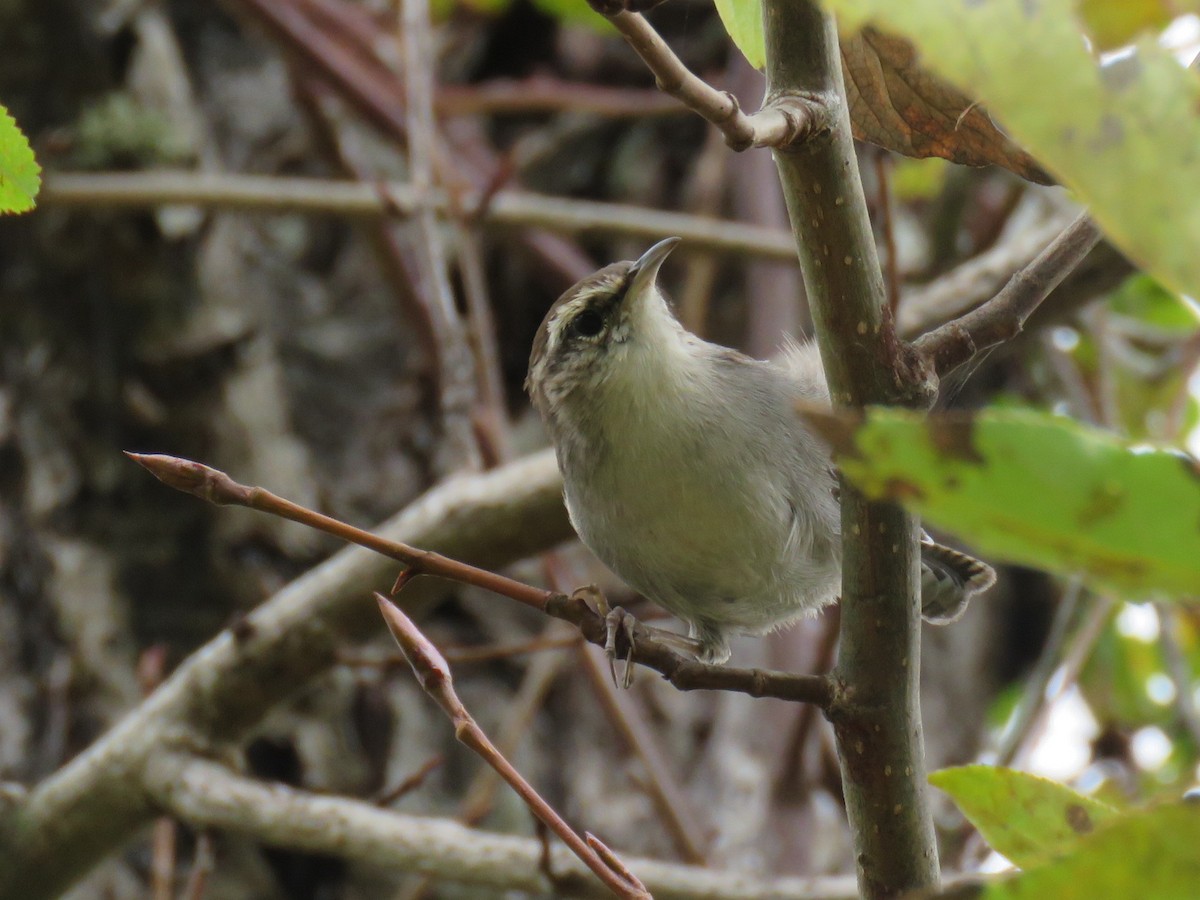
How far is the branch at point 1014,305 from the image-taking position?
5.32ft

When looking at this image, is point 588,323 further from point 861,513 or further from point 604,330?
point 861,513

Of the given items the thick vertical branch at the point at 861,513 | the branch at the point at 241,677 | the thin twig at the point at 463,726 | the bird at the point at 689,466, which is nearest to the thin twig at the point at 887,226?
the bird at the point at 689,466

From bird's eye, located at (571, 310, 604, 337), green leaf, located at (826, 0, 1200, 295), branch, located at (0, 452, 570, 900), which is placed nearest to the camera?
green leaf, located at (826, 0, 1200, 295)

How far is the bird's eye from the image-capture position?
3.18 metres

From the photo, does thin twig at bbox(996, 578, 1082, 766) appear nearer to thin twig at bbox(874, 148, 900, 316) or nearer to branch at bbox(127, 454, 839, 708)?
thin twig at bbox(874, 148, 900, 316)

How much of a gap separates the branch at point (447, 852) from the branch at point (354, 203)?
1.86 metres

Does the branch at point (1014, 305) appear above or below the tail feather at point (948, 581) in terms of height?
above

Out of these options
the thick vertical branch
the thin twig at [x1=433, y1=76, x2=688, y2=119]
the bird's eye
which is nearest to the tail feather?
the bird's eye

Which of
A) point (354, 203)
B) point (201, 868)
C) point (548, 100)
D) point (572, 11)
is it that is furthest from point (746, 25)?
point (548, 100)

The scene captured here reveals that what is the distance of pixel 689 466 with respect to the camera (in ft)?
9.11

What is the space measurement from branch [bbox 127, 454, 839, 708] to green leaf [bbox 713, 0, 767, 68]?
2.40ft

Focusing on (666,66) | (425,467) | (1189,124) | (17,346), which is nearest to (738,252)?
(425,467)

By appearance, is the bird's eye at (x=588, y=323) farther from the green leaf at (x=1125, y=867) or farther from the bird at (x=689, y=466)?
the green leaf at (x=1125, y=867)

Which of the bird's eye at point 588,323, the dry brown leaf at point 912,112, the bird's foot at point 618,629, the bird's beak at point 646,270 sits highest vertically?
the bird's beak at point 646,270
